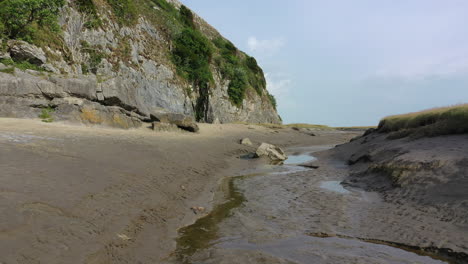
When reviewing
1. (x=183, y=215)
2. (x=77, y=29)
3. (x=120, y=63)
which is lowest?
(x=183, y=215)

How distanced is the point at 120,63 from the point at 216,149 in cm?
1829

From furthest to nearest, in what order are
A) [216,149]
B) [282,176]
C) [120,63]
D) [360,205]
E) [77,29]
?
[120,63]
[77,29]
[216,149]
[282,176]
[360,205]

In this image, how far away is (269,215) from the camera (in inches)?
201

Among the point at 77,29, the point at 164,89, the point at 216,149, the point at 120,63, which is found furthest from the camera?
the point at 164,89

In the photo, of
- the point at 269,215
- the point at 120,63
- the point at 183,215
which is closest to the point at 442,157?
the point at 269,215

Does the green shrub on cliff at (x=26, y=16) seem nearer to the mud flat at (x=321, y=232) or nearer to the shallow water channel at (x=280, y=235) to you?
the shallow water channel at (x=280, y=235)

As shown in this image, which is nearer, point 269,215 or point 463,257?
point 463,257

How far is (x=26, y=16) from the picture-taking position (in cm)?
1681

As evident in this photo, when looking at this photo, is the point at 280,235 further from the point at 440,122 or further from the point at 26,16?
the point at 26,16

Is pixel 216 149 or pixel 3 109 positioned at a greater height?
pixel 3 109

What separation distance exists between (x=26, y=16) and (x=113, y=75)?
808 centimetres

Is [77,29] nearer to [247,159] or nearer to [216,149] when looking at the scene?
[216,149]

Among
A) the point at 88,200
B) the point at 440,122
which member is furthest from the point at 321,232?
the point at 440,122

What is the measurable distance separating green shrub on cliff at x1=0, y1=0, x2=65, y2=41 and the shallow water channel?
1859 centimetres
